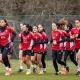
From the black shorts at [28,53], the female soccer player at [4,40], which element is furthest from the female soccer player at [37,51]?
the female soccer player at [4,40]

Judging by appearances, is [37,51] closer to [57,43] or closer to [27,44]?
[27,44]

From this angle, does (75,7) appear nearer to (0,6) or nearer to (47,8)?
(47,8)

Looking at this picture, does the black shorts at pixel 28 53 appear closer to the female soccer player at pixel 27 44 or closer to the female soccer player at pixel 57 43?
the female soccer player at pixel 27 44

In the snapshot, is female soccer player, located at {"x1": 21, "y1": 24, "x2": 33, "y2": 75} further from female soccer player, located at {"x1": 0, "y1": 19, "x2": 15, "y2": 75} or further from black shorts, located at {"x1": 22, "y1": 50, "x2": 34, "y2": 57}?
female soccer player, located at {"x1": 0, "y1": 19, "x2": 15, "y2": 75}

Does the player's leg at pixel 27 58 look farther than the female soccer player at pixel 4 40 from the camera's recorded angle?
Yes

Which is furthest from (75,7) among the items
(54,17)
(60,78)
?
(60,78)

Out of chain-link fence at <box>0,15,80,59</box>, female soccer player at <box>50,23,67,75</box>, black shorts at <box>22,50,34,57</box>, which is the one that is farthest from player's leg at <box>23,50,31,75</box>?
chain-link fence at <box>0,15,80,59</box>

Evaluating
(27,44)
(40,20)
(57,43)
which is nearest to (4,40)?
(27,44)

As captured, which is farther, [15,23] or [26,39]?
[15,23]

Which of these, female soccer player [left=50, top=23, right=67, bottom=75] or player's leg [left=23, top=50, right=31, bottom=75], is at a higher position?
female soccer player [left=50, top=23, right=67, bottom=75]

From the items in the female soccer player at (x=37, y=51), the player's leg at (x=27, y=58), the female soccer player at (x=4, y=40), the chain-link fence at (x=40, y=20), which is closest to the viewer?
the female soccer player at (x=4, y=40)

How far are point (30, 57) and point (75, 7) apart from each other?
599 inches

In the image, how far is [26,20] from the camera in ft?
96.3

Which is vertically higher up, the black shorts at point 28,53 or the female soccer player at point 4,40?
the female soccer player at point 4,40
